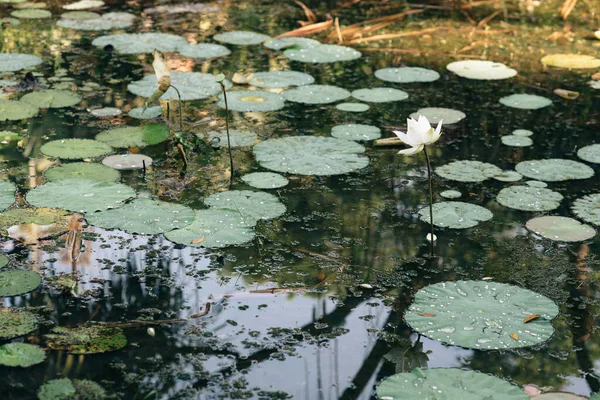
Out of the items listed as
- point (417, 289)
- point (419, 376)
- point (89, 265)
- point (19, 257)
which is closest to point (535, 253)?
point (417, 289)

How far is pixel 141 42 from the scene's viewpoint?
5.84 metres

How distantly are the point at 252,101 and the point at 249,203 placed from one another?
4.48 ft

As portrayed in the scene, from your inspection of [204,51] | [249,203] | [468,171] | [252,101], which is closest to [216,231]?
[249,203]

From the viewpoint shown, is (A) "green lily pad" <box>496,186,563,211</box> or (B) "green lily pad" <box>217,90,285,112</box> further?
(B) "green lily pad" <box>217,90,285,112</box>

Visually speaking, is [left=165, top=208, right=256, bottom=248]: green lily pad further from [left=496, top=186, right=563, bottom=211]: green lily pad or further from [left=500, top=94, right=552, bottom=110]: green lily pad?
[left=500, top=94, right=552, bottom=110]: green lily pad

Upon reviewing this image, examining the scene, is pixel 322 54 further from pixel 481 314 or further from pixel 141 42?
pixel 481 314

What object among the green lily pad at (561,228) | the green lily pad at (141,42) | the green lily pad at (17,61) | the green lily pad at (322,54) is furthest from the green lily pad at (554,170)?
the green lily pad at (17,61)

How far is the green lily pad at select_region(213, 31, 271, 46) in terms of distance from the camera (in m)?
6.06

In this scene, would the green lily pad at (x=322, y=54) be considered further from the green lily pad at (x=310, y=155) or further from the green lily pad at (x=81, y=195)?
the green lily pad at (x=81, y=195)

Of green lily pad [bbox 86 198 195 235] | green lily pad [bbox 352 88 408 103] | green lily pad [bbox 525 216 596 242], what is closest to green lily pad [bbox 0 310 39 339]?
green lily pad [bbox 86 198 195 235]

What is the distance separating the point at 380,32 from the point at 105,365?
467cm

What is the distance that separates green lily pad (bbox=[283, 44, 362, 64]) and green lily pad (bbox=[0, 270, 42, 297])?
124 inches

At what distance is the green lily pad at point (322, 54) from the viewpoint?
5691mm

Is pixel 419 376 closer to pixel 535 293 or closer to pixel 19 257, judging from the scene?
pixel 535 293
